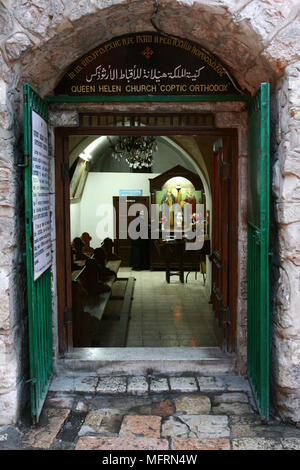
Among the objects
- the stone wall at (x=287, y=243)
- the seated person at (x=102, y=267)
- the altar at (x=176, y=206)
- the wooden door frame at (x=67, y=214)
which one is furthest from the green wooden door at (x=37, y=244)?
the altar at (x=176, y=206)

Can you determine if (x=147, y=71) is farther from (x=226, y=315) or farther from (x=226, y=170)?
(x=226, y=315)

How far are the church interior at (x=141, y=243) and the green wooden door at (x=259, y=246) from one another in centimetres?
146

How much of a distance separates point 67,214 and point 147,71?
4.60 feet

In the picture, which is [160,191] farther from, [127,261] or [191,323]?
[191,323]

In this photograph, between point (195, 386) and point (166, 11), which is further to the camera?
point (195, 386)

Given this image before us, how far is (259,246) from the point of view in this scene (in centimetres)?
312

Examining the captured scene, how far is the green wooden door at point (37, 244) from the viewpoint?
115 inches

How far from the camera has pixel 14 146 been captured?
120 inches

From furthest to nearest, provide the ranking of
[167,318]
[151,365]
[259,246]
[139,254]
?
[139,254] < [167,318] < [151,365] < [259,246]

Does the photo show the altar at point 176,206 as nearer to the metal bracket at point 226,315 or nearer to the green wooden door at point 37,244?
the metal bracket at point 226,315

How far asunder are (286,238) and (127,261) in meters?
8.81

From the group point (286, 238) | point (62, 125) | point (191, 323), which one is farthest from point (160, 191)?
point (286, 238)

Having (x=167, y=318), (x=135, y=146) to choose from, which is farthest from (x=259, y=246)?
(x=135, y=146)

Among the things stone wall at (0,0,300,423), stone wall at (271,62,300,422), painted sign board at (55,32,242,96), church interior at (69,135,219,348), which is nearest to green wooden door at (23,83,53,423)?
stone wall at (0,0,300,423)
